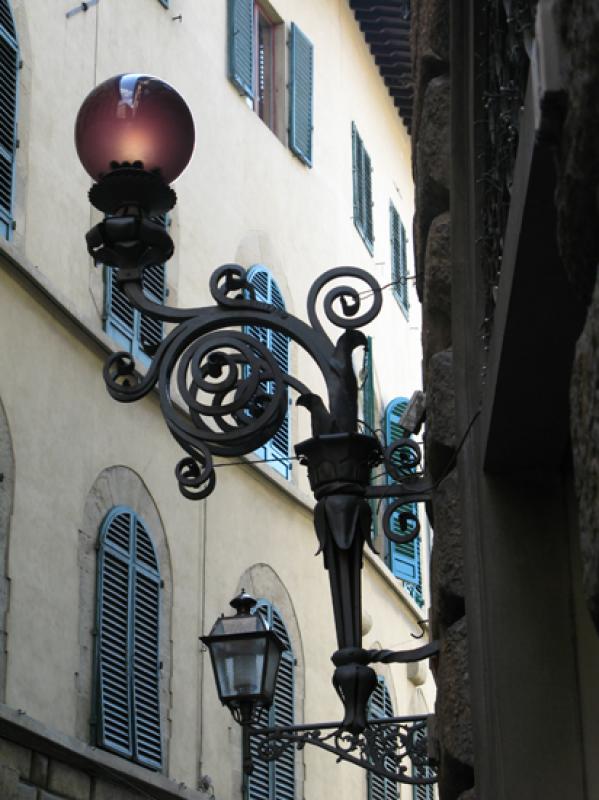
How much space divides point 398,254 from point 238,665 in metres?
14.2

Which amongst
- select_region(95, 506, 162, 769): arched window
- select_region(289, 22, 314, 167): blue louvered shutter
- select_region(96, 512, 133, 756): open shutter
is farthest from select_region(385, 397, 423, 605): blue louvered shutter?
select_region(96, 512, 133, 756): open shutter

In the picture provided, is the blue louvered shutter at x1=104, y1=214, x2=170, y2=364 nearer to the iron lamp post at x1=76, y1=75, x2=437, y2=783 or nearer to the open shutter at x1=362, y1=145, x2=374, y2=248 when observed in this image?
the open shutter at x1=362, y1=145, x2=374, y2=248

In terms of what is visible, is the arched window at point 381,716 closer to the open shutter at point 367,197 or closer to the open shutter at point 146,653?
the open shutter at point 146,653

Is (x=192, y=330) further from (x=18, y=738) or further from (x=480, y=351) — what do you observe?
(x=18, y=738)

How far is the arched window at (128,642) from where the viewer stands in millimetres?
13625

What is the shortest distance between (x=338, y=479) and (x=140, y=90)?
138cm

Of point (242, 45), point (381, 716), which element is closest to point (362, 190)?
Answer: point (242, 45)

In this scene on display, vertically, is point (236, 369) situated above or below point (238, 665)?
below

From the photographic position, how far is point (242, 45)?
18.7 m

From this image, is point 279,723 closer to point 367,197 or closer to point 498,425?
point 367,197

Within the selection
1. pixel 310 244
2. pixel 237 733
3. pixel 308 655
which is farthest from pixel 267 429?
pixel 310 244

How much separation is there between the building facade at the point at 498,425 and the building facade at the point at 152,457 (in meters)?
5.20

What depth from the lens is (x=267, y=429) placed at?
498 cm

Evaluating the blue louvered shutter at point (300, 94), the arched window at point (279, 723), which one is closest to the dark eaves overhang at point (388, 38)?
the blue louvered shutter at point (300, 94)
